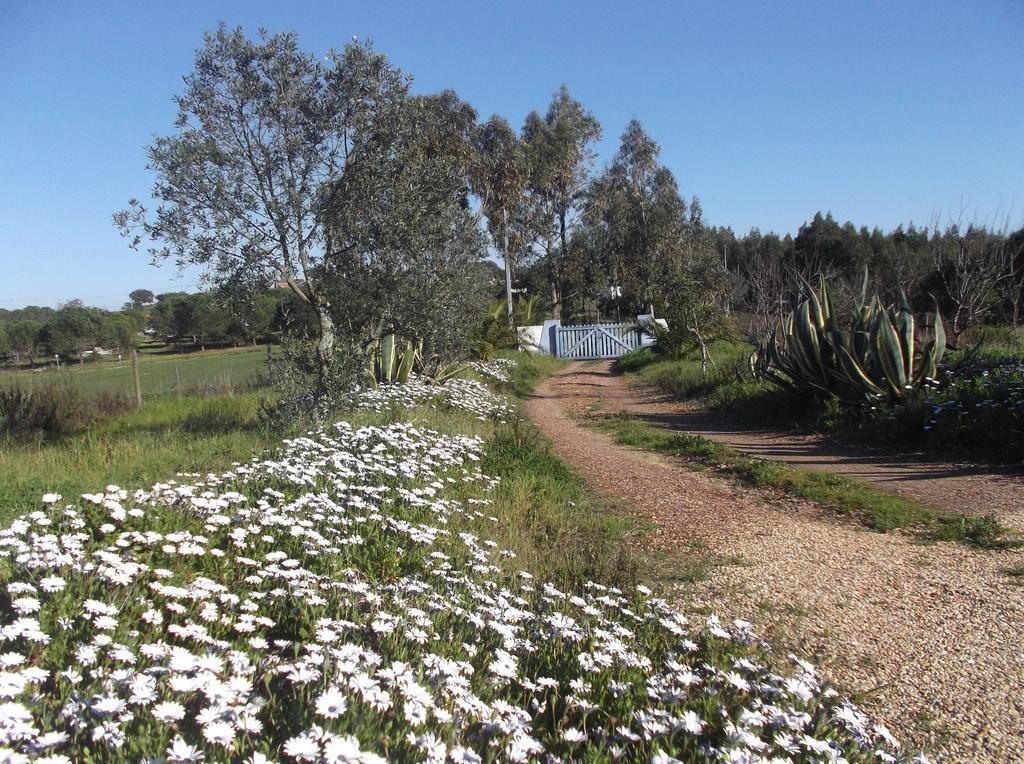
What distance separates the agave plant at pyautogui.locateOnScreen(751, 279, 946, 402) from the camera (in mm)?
9477

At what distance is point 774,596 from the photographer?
4297 millimetres

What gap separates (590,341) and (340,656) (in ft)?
89.2

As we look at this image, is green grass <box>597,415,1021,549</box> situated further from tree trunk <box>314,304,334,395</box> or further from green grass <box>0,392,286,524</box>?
green grass <box>0,392,286,524</box>

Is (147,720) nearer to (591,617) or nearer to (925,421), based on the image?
(591,617)

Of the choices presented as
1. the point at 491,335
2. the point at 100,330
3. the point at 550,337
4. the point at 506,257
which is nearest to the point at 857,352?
the point at 491,335

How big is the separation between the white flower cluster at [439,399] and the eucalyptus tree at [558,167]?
73.3ft

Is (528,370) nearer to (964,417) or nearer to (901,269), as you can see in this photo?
(901,269)

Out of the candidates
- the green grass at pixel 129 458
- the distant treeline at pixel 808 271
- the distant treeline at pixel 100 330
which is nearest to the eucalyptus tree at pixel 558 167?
Result: the distant treeline at pixel 808 271

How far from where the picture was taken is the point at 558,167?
115ft

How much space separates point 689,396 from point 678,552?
31.9 ft

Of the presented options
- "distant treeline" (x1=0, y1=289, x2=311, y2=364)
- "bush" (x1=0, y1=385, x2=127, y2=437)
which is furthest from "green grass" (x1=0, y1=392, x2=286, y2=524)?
"distant treeline" (x1=0, y1=289, x2=311, y2=364)

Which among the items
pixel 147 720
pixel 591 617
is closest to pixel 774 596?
pixel 591 617

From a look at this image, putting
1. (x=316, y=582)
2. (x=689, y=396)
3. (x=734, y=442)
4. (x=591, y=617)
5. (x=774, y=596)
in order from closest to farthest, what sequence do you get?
(x=316, y=582) → (x=591, y=617) → (x=774, y=596) → (x=734, y=442) → (x=689, y=396)

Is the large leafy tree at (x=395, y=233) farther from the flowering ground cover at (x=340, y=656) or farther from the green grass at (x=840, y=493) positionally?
the flowering ground cover at (x=340, y=656)
